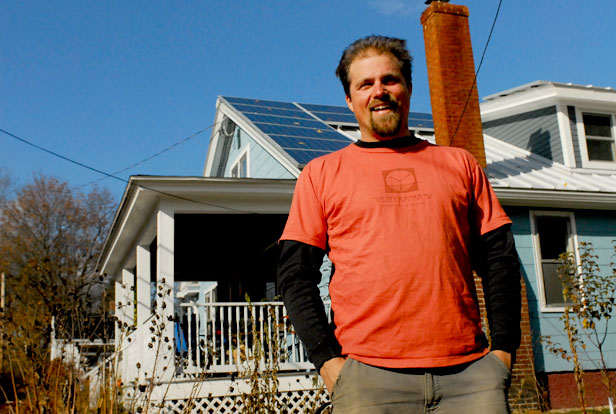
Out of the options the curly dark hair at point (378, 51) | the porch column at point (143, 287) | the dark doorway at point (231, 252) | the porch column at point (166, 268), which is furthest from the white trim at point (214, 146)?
the curly dark hair at point (378, 51)

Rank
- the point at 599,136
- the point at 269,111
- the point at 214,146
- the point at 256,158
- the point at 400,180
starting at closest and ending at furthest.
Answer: the point at 400,180
the point at 599,136
the point at 256,158
the point at 269,111
the point at 214,146

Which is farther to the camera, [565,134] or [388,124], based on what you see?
[565,134]

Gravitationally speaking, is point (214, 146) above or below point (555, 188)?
above

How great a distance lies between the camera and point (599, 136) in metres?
13.2

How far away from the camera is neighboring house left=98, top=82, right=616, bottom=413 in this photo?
8562mm

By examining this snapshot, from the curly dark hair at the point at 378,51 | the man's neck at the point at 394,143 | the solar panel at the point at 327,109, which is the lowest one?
the man's neck at the point at 394,143

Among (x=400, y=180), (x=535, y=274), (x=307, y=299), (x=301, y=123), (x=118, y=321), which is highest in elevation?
(x=301, y=123)

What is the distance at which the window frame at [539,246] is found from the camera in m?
10.2

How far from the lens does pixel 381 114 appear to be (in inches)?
89.4

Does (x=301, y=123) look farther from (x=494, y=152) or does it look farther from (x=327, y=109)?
(x=494, y=152)

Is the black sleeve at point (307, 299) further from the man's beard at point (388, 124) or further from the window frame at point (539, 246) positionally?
the window frame at point (539, 246)

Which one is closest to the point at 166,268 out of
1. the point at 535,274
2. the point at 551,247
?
the point at 535,274

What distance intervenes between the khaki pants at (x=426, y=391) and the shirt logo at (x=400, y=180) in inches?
22.4

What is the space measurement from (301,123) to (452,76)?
422 centimetres
